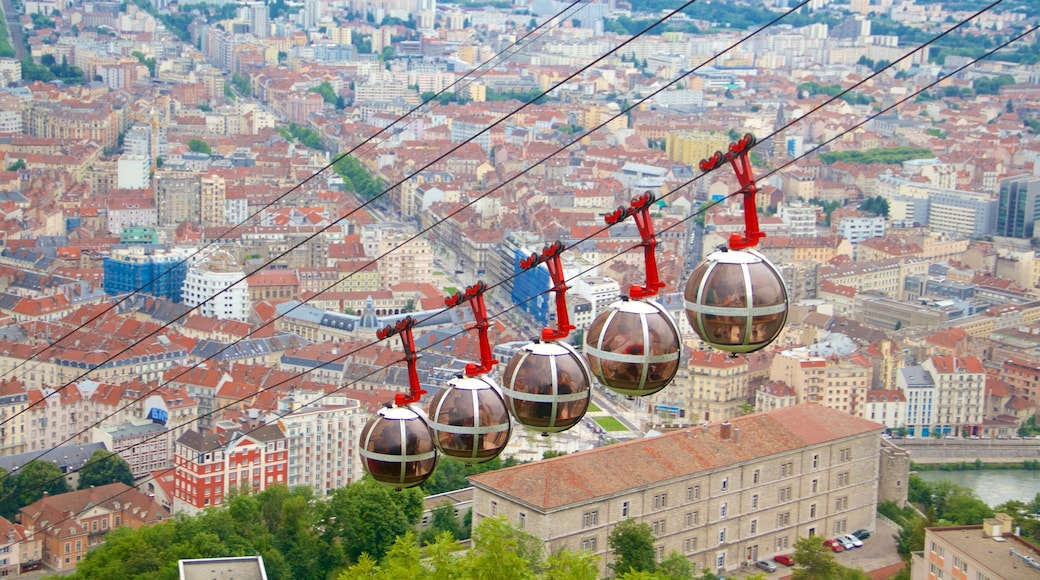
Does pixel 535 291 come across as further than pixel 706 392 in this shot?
Yes

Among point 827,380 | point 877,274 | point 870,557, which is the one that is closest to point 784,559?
point 870,557

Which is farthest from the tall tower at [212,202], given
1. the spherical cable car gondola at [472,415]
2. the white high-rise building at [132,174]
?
the spherical cable car gondola at [472,415]

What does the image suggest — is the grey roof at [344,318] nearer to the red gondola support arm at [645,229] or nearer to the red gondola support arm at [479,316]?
the red gondola support arm at [479,316]

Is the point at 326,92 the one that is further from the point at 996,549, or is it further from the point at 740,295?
the point at 740,295

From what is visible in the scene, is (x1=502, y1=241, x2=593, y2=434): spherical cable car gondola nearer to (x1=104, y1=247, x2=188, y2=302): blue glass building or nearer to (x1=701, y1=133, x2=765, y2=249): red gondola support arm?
(x1=701, y1=133, x2=765, y2=249): red gondola support arm

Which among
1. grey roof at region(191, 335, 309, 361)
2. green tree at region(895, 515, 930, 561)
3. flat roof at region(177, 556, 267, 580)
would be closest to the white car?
green tree at region(895, 515, 930, 561)

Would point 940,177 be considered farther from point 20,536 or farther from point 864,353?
point 20,536

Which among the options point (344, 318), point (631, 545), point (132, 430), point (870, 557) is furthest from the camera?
point (344, 318)
